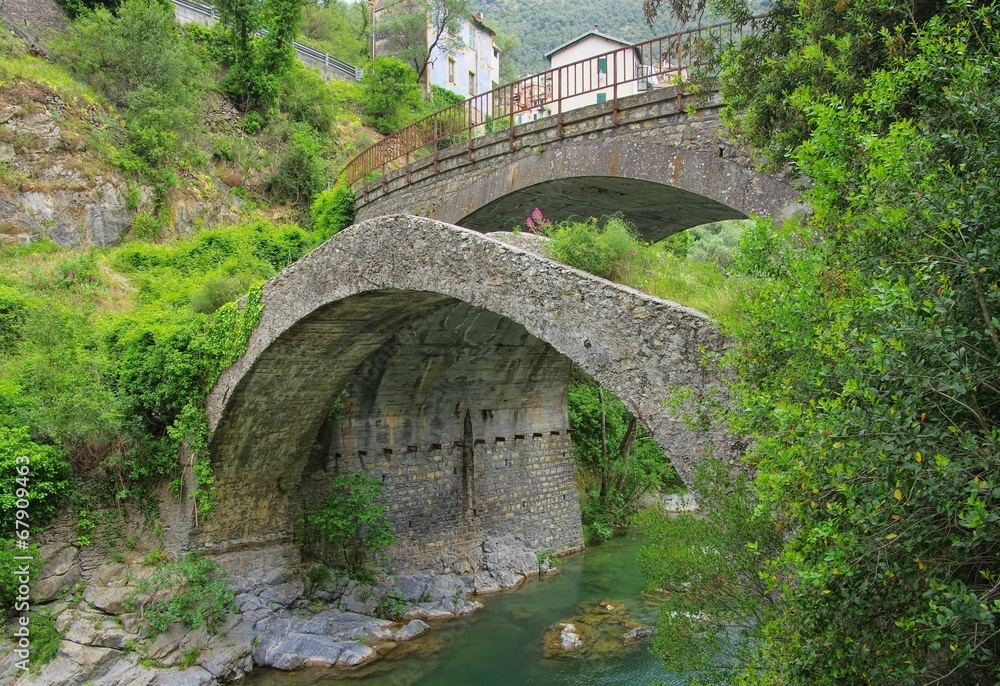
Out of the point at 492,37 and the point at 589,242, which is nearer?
the point at 589,242

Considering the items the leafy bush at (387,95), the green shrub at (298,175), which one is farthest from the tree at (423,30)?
the green shrub at (298,175)

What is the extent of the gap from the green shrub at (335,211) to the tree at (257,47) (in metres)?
6.90

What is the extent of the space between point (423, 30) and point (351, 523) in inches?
1173

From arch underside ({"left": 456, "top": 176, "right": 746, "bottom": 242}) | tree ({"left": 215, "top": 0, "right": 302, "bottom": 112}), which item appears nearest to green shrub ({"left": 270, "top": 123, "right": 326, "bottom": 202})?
tree ({"left": 215, "top": 0, "right": 302, "bottom": 112})

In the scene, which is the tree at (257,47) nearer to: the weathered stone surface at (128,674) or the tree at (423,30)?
the tree at (423,30)

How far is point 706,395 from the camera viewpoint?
4.81 m

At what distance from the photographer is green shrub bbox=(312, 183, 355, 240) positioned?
16.8 metres

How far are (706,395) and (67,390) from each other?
870 centimetres

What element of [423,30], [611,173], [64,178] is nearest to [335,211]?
[64,178]

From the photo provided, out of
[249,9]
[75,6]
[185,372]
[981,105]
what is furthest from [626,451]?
[75,6]

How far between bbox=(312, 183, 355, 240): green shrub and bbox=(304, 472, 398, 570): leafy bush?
679cm

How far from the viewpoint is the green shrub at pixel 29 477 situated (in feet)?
29.3

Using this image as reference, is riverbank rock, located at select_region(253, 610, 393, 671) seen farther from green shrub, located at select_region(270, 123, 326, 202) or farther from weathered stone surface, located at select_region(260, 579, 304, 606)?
green shrub, located at select_region(270, 123, 326, 202)

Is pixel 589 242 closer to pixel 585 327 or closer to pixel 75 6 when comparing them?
pixel 585 327
